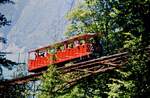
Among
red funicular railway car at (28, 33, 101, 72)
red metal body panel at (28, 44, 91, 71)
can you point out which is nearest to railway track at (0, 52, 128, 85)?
red metal body panel at (28, 44, 91, 71)

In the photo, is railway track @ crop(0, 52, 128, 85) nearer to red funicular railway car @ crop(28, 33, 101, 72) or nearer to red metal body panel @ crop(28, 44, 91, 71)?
red metal body panel @ crop(28, 44, 91, 71)

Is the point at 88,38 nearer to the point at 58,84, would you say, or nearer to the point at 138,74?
the point at 58,84

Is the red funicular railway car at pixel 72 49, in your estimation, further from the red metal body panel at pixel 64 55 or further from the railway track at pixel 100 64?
the railway track at pixel 100 64

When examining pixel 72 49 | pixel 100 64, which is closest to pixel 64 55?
pixel 72 49

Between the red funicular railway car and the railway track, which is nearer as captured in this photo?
the railway track

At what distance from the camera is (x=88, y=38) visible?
3522cm

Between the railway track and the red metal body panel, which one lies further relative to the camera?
the red metal body panel

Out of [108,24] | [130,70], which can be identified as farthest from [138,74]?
[108,24]

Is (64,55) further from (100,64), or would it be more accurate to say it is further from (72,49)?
(100,64)

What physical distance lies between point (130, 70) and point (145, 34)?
92.4 inches

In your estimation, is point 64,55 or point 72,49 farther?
point 64,55

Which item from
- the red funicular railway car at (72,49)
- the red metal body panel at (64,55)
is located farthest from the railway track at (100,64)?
the red funicular railway car at (72,49)

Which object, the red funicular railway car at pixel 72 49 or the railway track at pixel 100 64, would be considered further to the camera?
the red funicular railway car at pixel 72 49

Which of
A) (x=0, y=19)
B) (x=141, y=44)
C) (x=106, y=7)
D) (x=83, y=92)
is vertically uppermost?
(x=106, y=7)
